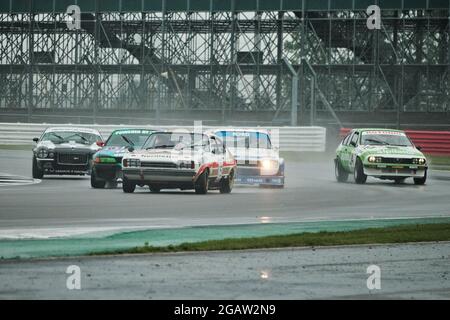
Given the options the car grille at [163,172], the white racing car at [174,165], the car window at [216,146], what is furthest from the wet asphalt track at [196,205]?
the car window at [216,146]

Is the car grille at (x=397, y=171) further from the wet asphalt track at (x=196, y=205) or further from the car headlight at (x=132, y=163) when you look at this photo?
the car headlight at (x=132, y=163)

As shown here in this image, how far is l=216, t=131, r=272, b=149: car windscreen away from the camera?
28.8 metres

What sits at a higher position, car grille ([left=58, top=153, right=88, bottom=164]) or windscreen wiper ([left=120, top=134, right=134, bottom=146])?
windscreen wiper ([left=120, top=134, right=134, bottom=146])

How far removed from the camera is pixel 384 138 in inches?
1216

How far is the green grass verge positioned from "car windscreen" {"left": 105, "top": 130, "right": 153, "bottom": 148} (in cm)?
1059

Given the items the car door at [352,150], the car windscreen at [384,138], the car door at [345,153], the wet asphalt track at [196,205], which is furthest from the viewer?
the car door at [345,153]

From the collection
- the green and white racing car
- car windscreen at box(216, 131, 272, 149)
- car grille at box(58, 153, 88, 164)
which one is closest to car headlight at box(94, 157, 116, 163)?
car grille at box(58, 153, 88, 164)

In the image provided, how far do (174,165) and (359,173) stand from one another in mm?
7479

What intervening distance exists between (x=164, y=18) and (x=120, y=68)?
3.96 m

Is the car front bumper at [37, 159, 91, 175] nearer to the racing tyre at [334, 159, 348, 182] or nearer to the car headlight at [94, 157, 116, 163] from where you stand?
the car headlight at [94, 157, 116, 163]

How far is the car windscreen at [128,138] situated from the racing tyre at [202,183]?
2.68m

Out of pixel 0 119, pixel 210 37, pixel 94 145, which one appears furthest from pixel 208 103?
pixel 94 145

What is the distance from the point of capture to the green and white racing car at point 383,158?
29.5 meters
